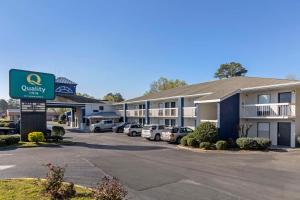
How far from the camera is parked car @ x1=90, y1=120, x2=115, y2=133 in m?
43.5

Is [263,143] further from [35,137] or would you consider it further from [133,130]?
[133,130]

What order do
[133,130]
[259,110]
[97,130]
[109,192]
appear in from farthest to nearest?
1. [97,130]
2. [133,130]
3. [259,110]
4. [109,192]

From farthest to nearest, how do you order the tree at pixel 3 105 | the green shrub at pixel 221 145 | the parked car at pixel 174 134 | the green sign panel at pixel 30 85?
1. the tree at pixel 3 105
2. the parked car at pixel 174 134
3. the green sign panel at pixel 30 85
4. the green shrub at pixel 221 145

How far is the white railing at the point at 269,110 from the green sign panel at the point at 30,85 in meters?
18.5

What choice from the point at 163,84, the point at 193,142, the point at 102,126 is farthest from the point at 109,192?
the point at 163,84

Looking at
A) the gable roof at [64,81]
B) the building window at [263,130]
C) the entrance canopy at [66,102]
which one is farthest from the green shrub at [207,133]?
the gable roof at [64,81]

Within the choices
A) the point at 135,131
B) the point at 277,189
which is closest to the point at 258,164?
the point at 277,189

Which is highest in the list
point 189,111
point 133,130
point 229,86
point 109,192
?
point 229,86

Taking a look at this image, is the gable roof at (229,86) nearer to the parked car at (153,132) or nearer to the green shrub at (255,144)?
the green shrub at (255,144)

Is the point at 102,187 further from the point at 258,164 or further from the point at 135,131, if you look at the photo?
the point at 135,131

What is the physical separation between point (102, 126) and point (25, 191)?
3619 centimetres

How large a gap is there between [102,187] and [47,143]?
19568mm

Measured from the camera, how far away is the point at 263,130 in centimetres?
2344

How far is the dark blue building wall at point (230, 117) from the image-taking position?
23625 mm
